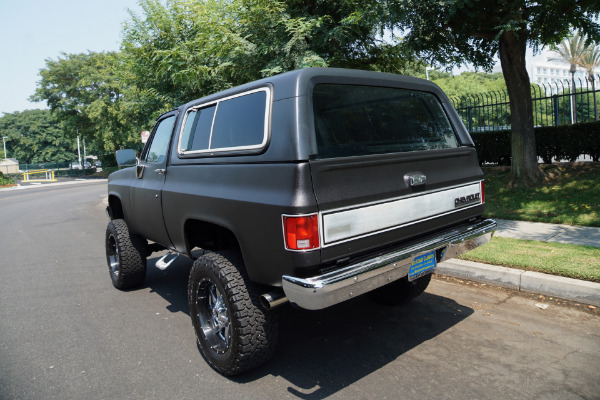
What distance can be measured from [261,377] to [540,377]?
1.96m

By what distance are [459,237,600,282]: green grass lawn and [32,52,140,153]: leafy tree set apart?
121 ft

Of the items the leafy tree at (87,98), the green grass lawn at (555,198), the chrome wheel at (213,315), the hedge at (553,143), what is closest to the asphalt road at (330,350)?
the chrome wheel at (213,315)

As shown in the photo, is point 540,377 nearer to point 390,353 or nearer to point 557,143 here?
point 390,353

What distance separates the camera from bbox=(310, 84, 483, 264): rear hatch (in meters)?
2.88

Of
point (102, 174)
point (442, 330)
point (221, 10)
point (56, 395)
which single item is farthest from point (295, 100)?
point (102, 174)

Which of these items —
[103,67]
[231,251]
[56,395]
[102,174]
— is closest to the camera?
[56,395]

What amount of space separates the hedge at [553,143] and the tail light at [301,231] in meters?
9.67

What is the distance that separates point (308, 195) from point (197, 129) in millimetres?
1721

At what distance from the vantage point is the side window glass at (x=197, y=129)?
3857 millimetres

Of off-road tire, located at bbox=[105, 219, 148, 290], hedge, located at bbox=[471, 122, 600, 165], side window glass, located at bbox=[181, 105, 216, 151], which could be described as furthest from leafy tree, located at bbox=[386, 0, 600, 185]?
off-road tire, located at bbox=[105, 219, 148, 290]

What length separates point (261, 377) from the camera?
10.9 feet

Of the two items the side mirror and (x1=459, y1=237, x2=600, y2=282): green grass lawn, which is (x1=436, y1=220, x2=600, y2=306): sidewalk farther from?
the side mirror

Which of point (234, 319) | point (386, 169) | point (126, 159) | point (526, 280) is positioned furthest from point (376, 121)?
point (126, 159)

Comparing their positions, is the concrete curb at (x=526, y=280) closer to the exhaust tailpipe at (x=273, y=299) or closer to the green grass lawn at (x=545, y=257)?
the green grass lawn at (x=545, y=257)
